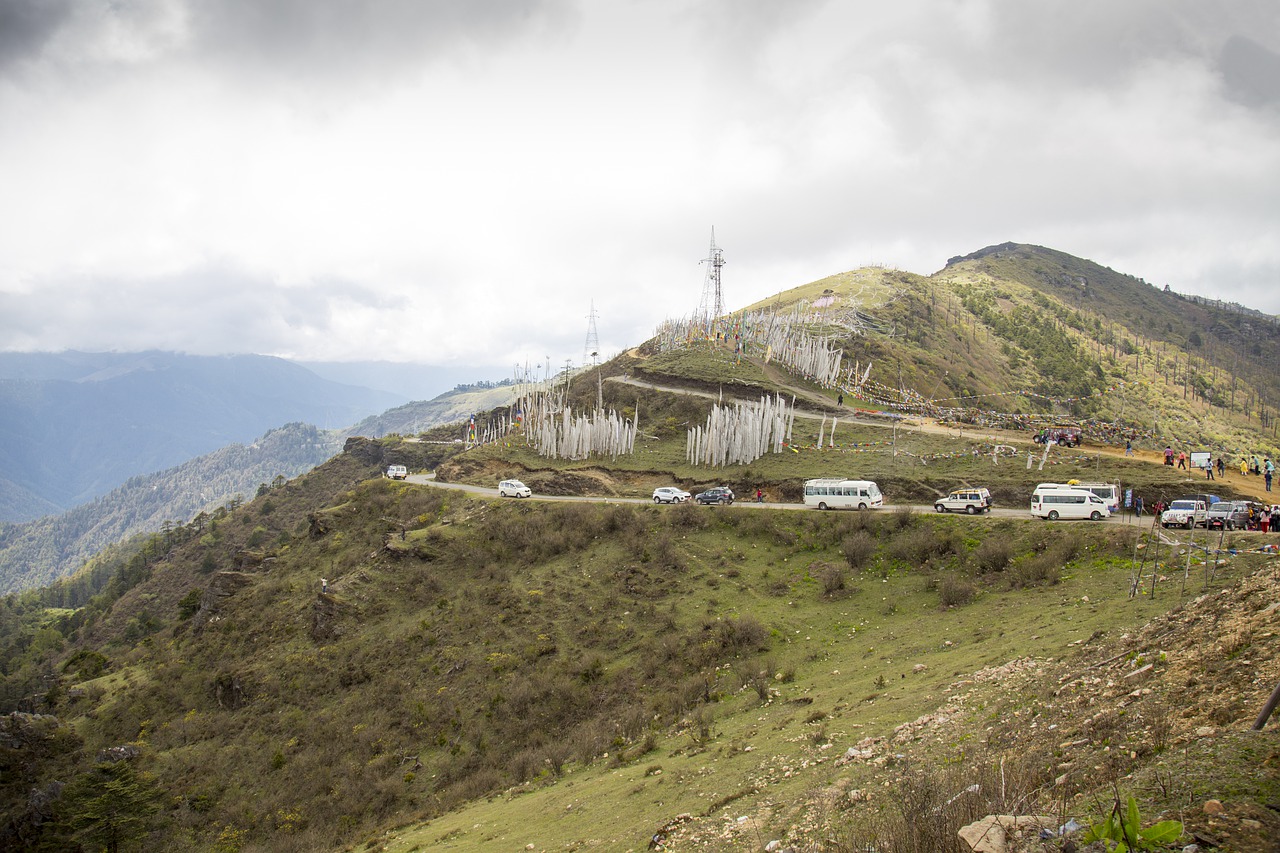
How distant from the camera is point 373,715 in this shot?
31672 millimetres

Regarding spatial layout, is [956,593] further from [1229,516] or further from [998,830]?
[998,830]

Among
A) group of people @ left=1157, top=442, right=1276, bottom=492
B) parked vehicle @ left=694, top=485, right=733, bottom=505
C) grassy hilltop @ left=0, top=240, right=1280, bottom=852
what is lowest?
grassy hilltop @ left=0, top=240, right=1280, bottom=852

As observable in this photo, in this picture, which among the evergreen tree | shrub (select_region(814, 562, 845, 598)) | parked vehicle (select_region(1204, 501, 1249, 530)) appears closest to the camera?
parked vehicle (select_region(1204, 501, 1249, 530))

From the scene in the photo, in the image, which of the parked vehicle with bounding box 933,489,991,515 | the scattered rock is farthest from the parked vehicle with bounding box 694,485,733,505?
the scattered rock

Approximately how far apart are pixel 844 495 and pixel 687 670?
1569 centimetres

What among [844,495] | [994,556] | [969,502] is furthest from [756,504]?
[994,556]

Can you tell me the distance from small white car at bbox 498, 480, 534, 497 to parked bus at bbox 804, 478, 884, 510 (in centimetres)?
2143

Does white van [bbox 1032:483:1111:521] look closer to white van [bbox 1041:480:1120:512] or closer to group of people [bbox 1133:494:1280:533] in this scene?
white van [bbox 1041:480:1120:512]

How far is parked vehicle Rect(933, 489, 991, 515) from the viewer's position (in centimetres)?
3344

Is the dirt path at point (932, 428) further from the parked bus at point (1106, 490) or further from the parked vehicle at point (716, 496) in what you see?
the parked vehicle at point (716, 496)

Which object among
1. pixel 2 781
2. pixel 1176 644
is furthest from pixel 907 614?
pixel 2 781

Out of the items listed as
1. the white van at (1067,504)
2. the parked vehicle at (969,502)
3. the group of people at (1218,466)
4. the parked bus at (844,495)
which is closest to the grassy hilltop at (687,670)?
the group of people at (1218,466)

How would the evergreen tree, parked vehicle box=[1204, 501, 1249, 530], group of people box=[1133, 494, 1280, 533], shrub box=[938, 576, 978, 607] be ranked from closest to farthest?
1. shrub box=[938, 576, 978, 607]
2. group of people box=[1133, 494, 1280, 533]
3. parked vehicle box=[1204, 501, 1249, 530]
4. the evergreen tree

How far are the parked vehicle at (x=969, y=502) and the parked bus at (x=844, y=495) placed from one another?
3.71m
